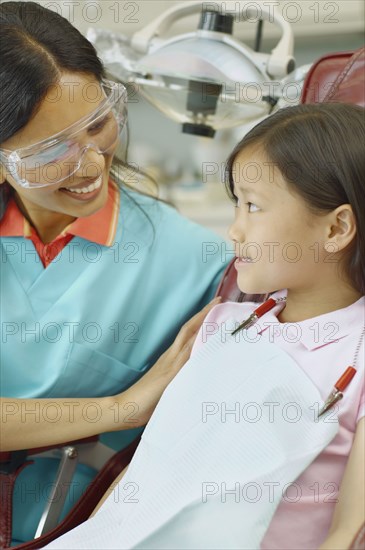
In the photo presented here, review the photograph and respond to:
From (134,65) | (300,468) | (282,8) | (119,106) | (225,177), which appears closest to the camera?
(300,468)

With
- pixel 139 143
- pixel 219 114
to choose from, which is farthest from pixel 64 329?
pixel 139 143

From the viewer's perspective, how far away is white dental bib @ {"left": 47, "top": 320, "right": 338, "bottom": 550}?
1.06 meters

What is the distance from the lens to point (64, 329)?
1.46 meters

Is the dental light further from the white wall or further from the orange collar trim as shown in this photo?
the white wall

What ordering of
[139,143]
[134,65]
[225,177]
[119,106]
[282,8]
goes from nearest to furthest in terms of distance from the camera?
[225,177] → [119,106] → [134,65] → [282,8] → [139,143]

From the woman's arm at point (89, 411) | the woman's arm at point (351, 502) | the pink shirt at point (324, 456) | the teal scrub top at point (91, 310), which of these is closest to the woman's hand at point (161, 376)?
the woman's arm at point (89, 411)

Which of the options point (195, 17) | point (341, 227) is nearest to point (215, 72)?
point (341, 227)

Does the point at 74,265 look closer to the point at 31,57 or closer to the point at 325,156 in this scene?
the point at 31,57

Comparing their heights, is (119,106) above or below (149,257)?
above

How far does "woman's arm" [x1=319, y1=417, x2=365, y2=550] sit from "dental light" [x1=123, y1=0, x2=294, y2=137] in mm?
669

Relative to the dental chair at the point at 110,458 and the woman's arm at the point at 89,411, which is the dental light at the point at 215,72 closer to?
the dental chair at the point at 110,458

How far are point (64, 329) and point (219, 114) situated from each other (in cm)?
50

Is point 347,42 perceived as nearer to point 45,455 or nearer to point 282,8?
point 282,8

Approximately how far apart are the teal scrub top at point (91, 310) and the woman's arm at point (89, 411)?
0.10 meters
